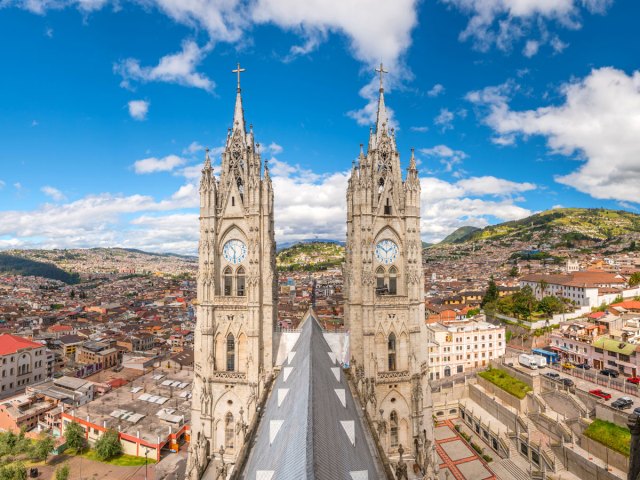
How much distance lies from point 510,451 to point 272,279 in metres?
36.1

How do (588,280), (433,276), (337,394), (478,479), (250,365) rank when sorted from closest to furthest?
(337,394) < (250,365) < (478,479) < (588,280) < (433,276)

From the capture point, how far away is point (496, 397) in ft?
175

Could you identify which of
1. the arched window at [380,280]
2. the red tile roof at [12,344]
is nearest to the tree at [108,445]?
the red tile roof at [12,344]

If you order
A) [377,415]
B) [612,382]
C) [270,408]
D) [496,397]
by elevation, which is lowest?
[496,397]

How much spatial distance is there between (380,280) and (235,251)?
9.98 metres

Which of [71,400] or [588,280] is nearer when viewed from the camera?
[71,400]

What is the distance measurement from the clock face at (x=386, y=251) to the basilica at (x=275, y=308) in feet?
0.22

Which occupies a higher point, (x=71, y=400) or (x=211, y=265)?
(x=211, y=265)

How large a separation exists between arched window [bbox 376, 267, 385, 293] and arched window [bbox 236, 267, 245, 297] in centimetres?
905

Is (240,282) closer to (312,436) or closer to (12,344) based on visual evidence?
(312,436)

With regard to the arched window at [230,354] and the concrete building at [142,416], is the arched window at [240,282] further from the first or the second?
the concrete building at [142,416]

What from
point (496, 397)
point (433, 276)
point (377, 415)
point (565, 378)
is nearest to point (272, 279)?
point (377, 415)

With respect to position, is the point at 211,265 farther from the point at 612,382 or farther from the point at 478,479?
the point at 612,382

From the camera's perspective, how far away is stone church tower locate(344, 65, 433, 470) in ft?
84.0
